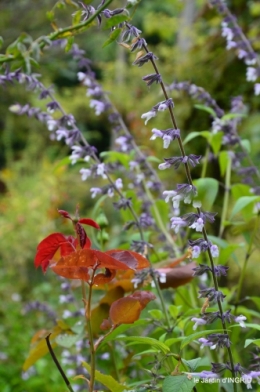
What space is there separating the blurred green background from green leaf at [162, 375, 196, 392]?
0.45 m

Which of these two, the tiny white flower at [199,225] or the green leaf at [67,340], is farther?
the green leaf at [67,340]

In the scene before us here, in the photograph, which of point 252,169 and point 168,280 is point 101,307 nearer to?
point 168,280

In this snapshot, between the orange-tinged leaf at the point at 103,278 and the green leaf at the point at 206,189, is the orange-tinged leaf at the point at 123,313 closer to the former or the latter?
the orange-tinged leaf at the point at 103,278

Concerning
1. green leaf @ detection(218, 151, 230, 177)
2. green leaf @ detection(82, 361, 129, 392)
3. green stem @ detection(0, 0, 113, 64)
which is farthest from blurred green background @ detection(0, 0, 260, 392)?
green leaf @ detection(82, 361, 129, 392)

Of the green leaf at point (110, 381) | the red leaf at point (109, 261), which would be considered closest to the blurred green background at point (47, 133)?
the red leaf at point (109, 261)

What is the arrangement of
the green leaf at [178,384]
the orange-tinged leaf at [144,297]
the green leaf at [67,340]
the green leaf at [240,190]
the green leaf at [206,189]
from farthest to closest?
1. the green leaf at [240,190]
2. the green leaf at [206,189]
3. the green leaf at [67,340]
4. the orange-tinged leaf at [144,297]
5. the green leaf at [178,384]

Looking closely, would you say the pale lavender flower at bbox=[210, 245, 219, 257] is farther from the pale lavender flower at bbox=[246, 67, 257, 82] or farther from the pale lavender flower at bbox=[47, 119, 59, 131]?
the pale lavender flower at bbox=[246, 67, 257, 82]

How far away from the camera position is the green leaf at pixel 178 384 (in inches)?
19.5

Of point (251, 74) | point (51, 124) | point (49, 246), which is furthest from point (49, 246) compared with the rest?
point (251, 74)

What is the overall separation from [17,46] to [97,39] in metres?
7.84

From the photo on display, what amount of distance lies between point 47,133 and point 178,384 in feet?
21.3

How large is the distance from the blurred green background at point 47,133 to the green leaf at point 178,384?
0.45m

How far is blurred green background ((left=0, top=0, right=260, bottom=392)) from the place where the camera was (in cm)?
190

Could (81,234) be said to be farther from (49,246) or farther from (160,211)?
(160,211)
